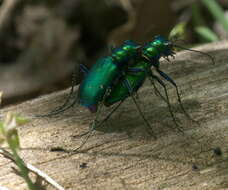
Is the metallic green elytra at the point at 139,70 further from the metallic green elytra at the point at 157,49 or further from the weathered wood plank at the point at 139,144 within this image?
the weathered wood plank at the point at 139,144

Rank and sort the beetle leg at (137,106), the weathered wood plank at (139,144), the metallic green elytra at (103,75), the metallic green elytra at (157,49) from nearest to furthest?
the weathered wood plank at (139,144), the beetle leg at (137,106), the metallic green elytra at (103,75), the metallic green elytra at (157,49)

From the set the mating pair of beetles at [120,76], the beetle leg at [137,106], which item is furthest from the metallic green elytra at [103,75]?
the beetle leg at [137,106]

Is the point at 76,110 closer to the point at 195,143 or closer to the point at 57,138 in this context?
the point at 57,138

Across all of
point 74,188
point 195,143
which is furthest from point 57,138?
point 195,143

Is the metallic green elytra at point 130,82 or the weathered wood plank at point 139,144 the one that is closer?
the weathered wood plank at point 139,144

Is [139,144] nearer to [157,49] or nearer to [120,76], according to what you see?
[120,76]

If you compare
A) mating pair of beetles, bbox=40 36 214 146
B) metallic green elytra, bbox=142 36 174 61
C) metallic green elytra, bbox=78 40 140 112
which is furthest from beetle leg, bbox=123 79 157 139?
metallic green elytra, bbox=142 36 174 61
